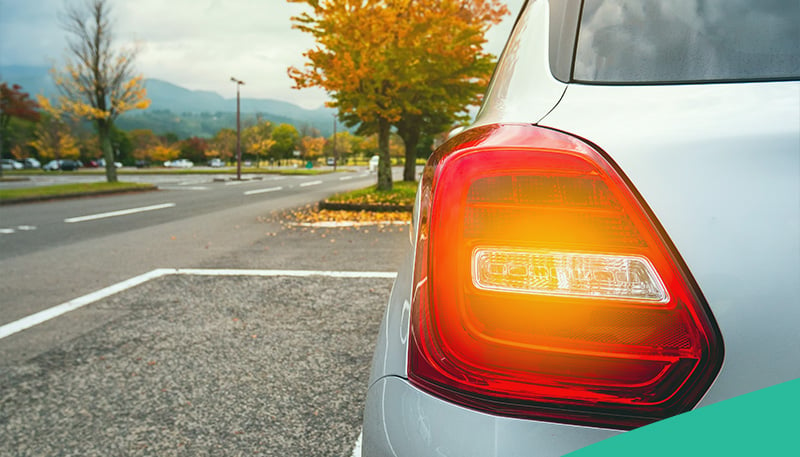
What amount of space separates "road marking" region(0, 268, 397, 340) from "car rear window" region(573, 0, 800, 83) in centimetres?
347

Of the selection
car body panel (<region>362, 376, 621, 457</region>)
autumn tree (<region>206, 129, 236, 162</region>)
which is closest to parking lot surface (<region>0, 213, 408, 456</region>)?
car body panel (<region>362, 376, 621, 457</region>)

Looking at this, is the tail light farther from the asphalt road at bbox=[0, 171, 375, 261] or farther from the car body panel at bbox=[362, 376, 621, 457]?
the asphalt road at bbox=[0, 171, 375, 261]

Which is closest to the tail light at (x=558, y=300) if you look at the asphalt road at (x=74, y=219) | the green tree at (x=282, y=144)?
the asphalt road at (x=74, y=219)

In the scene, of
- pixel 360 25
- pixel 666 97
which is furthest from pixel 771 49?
pixel 360 25

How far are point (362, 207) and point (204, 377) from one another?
9096 mm

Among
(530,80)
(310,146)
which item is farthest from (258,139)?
(530,80)

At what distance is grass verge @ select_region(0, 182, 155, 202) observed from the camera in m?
14.4

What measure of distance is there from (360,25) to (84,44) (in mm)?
15316

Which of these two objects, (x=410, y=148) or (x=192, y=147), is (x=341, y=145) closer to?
(x=192, y=147)

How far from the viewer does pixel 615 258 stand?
0.75m

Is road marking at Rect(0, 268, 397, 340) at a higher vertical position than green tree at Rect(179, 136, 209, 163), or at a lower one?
lower

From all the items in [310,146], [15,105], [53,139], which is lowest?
[53,139]

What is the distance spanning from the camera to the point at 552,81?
0.92m

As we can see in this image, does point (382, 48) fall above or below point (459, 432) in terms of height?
above
